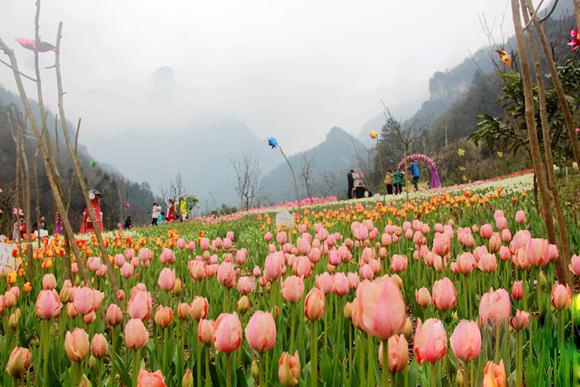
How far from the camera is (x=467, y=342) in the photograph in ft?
3.70

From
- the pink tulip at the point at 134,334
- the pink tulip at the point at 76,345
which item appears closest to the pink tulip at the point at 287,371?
the pink tulip at the point at 134,334

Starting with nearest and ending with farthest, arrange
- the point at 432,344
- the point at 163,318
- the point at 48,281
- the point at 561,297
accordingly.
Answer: the point at 432,344 < the point at 561,297 < the point at 163,318 < the point at 48,281

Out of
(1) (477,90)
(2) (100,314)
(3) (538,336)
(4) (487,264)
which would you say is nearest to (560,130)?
(4) (487,264)

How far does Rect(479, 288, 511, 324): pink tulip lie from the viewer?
4.45 feet

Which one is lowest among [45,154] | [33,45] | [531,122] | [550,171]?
[550,171]

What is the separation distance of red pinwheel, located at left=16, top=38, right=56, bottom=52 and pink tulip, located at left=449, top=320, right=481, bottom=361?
8.48ft

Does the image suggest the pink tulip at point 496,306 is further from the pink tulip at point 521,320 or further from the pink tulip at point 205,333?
the pink tulip at point 205,333

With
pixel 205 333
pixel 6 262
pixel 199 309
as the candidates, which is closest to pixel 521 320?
pixel 205 333

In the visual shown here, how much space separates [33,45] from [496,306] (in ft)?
8.97

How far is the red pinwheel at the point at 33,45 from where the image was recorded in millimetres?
2441

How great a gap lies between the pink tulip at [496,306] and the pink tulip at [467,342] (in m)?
0.27

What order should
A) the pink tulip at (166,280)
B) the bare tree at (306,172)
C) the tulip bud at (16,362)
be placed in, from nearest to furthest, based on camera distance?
the tulip bud at (16,362) → the pink tulip at (166,280) → the bare tree at (306,172)

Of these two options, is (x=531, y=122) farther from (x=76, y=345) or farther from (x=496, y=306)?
(x=76, y=345)

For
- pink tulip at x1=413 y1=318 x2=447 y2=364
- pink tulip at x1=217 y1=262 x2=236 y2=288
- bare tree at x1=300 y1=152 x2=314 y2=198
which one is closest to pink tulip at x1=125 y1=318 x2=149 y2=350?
pink tulip at x1=217 y1=262 x2=236 y2=288
